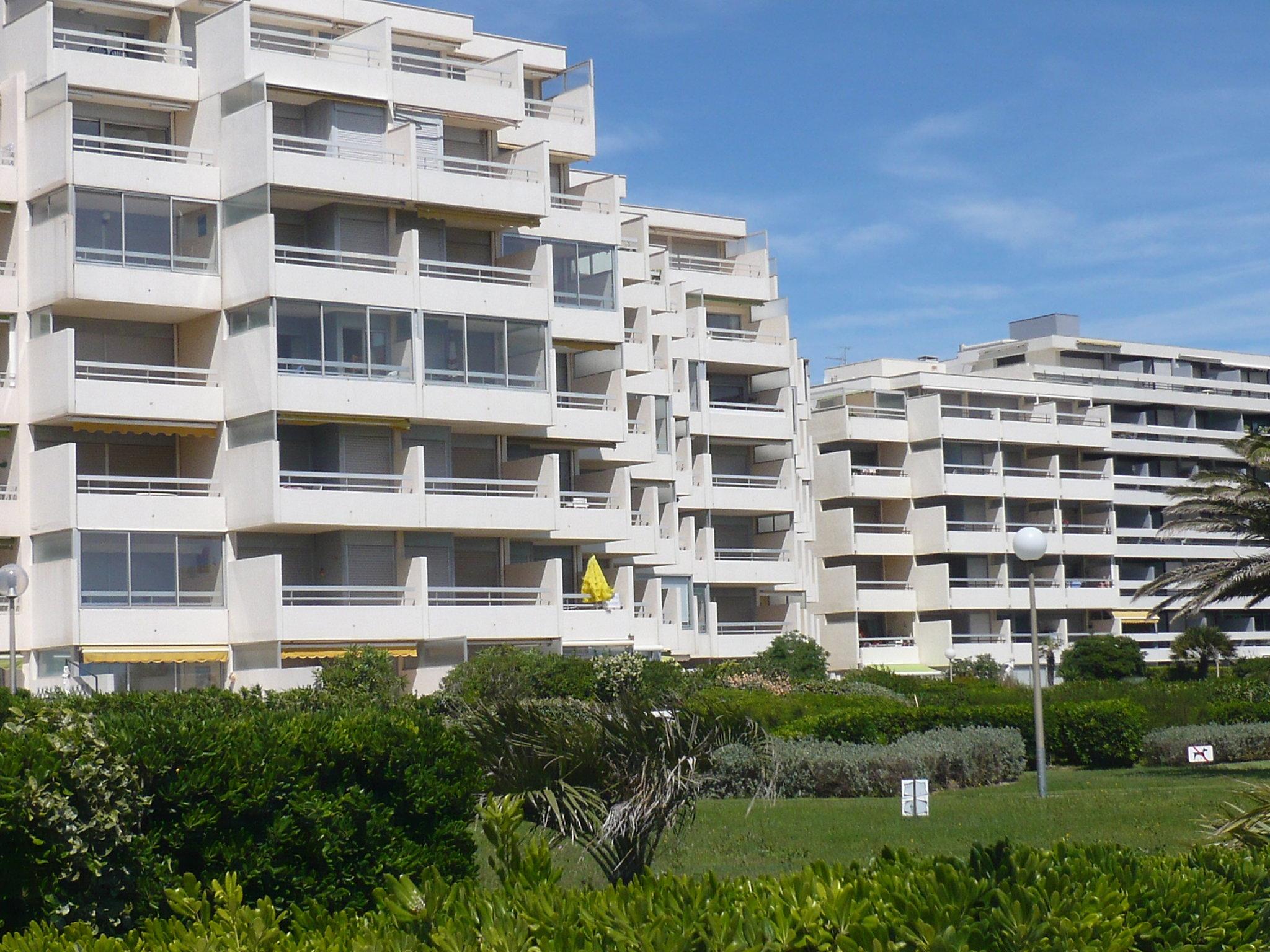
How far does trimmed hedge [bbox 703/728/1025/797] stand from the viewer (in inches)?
1175

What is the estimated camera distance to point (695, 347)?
210 ft

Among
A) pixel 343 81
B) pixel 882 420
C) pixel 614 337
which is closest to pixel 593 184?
pixel 614 337

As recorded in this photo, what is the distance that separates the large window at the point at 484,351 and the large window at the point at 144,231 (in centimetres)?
581

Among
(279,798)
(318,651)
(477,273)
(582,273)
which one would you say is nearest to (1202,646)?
(582,273)

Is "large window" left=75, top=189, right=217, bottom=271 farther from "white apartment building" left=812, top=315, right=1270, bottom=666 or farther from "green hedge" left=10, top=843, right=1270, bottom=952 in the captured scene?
"white apartment building" left=812, top=315, right=1270, bottom=666

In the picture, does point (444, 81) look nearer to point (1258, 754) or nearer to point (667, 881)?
point (1258, 754)

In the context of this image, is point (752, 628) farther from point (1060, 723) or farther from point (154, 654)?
point (154, 654)

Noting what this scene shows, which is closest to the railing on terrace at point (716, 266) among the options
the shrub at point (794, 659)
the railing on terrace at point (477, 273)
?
the shrub at point (794, 659)

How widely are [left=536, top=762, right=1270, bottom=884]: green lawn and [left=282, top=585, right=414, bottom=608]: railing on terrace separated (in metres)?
16.3

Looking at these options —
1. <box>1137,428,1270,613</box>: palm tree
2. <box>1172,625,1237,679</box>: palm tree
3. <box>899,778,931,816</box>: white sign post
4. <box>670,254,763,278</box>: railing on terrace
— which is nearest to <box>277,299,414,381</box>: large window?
<box>1137,428,1270,613</box>: palm tree

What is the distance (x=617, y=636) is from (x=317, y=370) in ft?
40.9

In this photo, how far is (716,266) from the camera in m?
68.8

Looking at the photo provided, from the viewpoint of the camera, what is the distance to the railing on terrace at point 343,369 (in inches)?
1644

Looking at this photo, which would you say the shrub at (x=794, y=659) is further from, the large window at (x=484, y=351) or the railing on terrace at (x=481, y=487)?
the large window at (x=484, y=351)
